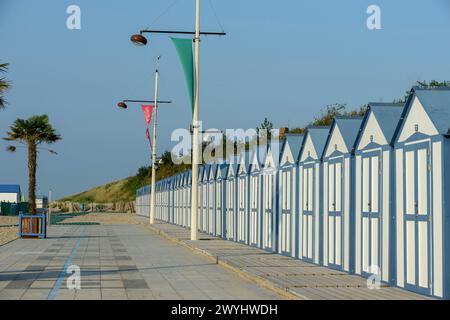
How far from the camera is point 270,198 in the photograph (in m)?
25.0

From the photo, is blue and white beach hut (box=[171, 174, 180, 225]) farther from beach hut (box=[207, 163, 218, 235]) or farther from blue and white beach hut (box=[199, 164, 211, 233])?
beach hut (box=[207, 163, 218, 235])

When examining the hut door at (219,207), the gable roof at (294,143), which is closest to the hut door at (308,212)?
the gable roof at (294,143)

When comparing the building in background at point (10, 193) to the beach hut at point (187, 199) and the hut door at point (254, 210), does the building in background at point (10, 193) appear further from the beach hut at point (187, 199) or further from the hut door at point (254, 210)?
the hut door at point (254, 210)

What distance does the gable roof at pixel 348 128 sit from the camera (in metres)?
17.9

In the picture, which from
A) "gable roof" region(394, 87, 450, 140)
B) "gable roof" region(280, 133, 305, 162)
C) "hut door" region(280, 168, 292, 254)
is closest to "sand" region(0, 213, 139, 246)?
"hut door" region(280, 168, 292, 254)

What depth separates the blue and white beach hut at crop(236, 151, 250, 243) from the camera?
28984 millimetres

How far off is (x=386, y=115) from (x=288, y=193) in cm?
685

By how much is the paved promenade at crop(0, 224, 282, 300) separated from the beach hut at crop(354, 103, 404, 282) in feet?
7.08

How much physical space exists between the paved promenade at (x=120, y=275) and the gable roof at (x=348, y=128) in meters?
3.64
